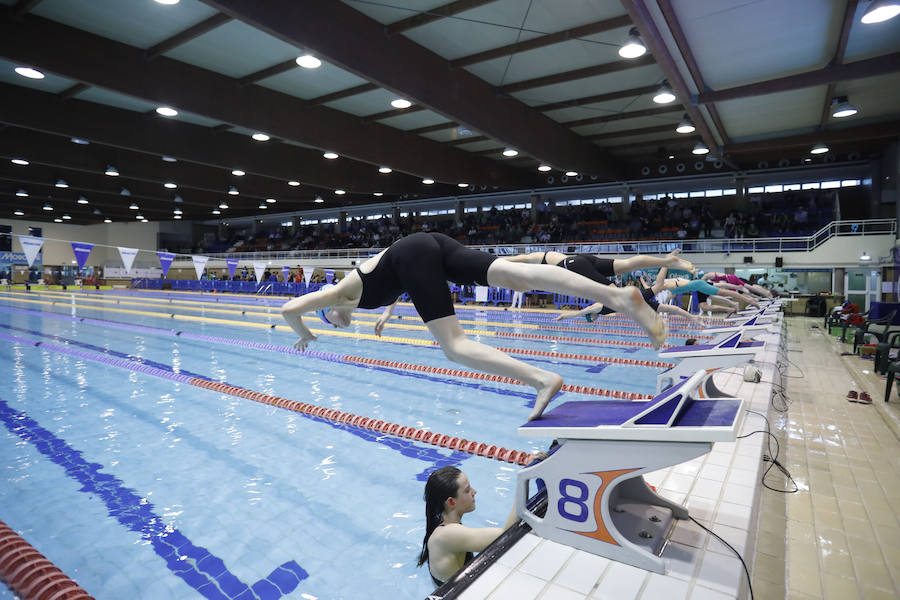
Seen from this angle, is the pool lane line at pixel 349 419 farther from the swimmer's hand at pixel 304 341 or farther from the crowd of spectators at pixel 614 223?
the crowd of spectators at pixel 614 223

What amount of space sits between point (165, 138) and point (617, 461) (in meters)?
11.3

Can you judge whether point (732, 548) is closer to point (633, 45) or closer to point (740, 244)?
point (633, 45)

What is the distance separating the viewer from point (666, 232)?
18.4m

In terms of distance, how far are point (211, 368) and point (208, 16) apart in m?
4.66

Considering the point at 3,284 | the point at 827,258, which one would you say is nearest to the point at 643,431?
the point at 827,258

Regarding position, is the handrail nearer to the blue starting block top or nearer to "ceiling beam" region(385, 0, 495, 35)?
"ceiling beam" region(385, 0, 495, 35)

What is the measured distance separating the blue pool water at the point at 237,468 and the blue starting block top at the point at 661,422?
3.88ft

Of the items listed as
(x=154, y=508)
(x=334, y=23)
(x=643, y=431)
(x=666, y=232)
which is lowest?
(x=154, y=508)

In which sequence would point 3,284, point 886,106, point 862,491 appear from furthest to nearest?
point 3,284 < point 886,106 < point 862,491

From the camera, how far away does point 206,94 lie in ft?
24.9

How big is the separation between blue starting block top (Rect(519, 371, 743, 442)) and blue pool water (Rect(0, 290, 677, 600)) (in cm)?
118

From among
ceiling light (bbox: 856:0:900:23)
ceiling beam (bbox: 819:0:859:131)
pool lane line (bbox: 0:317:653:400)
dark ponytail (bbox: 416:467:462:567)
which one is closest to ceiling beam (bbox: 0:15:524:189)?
pool lane line (bbox: 0:317:653:400)

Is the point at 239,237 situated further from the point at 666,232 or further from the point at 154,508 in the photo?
the point at 154,508

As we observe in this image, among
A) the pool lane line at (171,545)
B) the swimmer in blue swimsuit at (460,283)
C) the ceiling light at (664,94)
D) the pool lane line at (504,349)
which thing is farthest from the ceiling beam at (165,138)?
the swimmer in blue swimsuit at (460,283)
